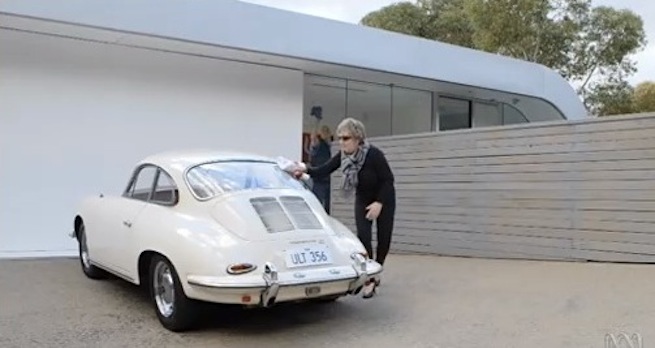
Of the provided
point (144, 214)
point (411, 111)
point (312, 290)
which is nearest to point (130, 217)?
point (144, 214)

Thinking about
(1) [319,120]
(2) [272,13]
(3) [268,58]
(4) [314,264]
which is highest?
(2) [272,13]

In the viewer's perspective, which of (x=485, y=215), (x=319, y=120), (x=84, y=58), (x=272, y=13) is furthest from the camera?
(x=319, y=120)

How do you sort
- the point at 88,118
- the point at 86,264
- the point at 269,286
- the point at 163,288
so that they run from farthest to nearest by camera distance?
the point at 88,118 → the point at 86,264 → the point at 163,288 → the point at 269,286

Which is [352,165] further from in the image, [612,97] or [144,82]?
[612,97]

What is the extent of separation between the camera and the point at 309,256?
183 inches

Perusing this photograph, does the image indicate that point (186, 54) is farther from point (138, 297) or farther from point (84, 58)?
point (138, 297)

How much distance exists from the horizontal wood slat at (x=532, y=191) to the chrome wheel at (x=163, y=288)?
478 cm

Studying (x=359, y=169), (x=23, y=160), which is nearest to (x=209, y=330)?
(x=359, y=169)

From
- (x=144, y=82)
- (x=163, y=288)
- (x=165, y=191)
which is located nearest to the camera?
(x=163, y=288)

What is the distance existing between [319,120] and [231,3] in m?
3.90

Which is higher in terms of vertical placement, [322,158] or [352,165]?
[322,158]

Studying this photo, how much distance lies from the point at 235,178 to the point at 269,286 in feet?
4.15

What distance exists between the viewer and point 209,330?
4844 millimetres

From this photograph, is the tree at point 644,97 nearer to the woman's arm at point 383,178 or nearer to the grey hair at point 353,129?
the woman's arm at point 383,178
